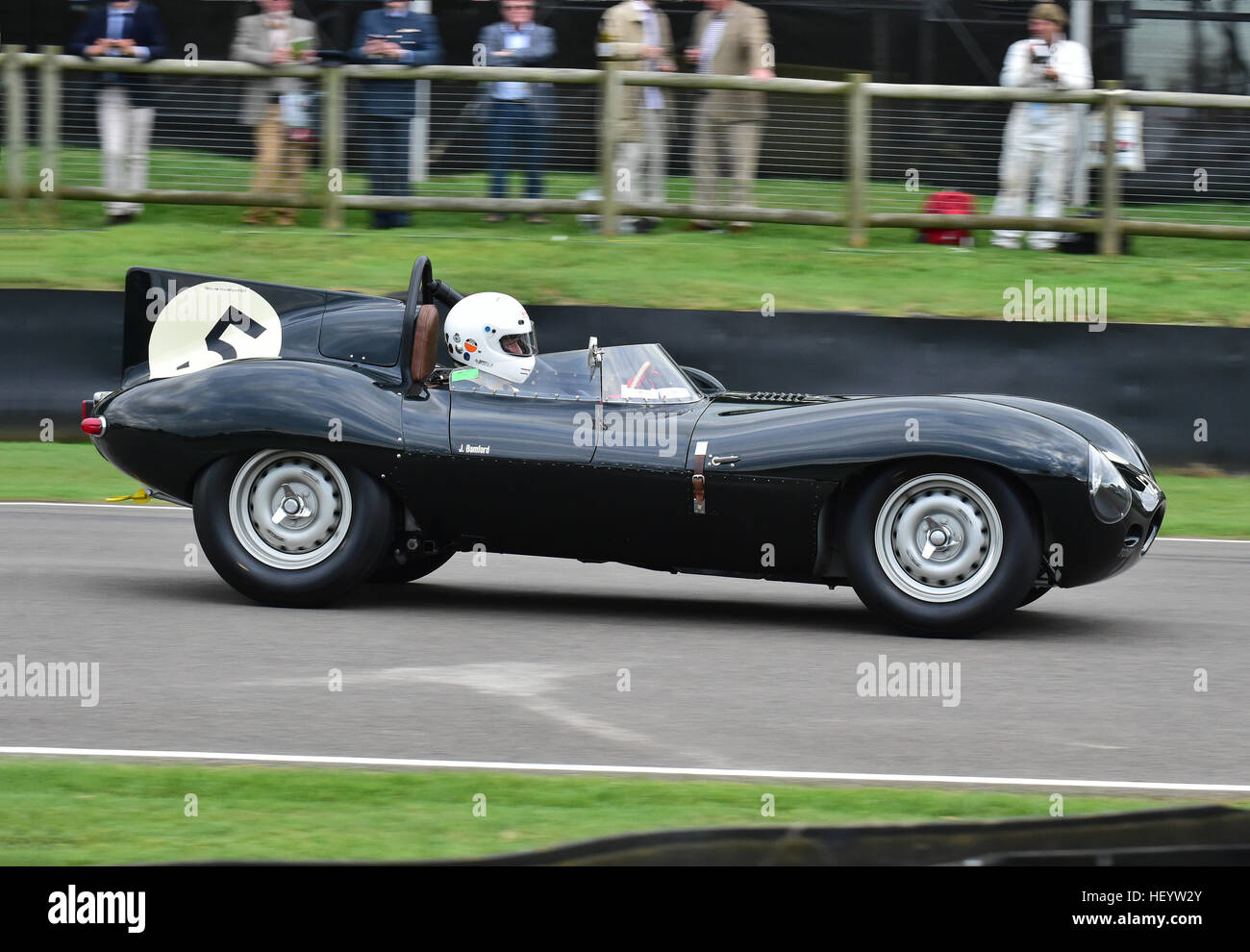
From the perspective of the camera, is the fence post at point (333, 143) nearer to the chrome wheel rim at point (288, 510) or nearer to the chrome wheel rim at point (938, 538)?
the chrome wheel rim at point (288, 510)

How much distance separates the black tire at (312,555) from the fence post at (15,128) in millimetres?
8668

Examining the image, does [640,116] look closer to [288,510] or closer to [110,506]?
[110,506]

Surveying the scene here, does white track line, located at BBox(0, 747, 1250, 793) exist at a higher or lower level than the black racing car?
lower

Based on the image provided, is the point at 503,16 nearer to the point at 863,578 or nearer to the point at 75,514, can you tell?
the point at 75,514

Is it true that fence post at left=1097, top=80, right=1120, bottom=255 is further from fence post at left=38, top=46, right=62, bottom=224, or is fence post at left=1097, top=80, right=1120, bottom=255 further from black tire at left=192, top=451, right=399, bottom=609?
black tire at left=192, top=451, right=399, bottom=609

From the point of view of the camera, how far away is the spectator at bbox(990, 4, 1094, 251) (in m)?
15.0

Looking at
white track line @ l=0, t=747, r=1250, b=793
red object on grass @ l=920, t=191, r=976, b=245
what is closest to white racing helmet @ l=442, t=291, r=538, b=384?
white track line @ l=0, t=747, r=1250, b=793

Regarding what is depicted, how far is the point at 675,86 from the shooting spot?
15.1 meters

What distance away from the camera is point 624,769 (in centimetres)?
551

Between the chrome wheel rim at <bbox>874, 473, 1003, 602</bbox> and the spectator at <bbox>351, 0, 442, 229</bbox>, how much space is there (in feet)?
28.7

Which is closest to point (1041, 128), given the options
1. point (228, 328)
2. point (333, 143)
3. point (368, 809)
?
point (333, 143)
